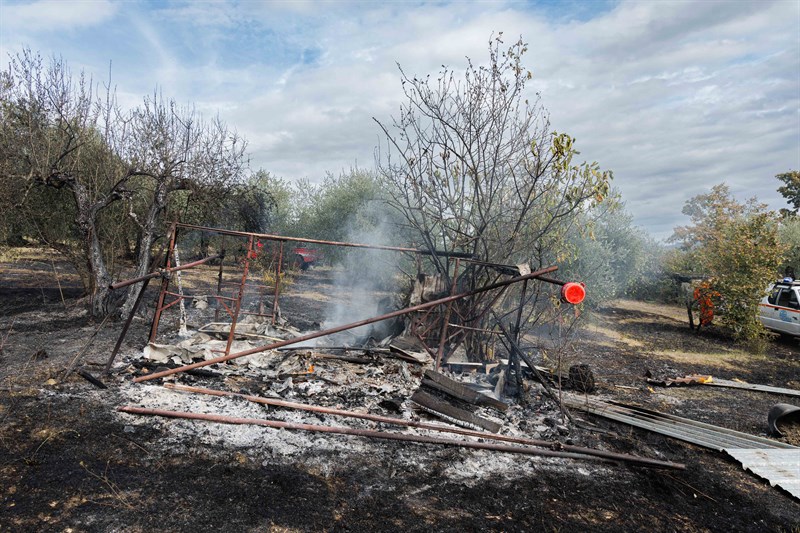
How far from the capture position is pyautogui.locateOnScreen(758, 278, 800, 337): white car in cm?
1264

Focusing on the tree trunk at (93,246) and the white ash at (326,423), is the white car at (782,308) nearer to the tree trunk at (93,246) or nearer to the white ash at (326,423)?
the white ash at (326,423)

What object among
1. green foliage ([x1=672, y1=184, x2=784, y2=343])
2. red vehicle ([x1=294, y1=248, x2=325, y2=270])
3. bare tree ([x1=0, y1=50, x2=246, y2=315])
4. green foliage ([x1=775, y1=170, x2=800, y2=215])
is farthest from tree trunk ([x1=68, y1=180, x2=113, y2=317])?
green foliage ([x1=775, y1=170, x2=800, y2=215])

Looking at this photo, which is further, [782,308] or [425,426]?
[782,308]

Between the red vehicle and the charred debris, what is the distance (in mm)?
11073

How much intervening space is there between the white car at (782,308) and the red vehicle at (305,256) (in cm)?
1629

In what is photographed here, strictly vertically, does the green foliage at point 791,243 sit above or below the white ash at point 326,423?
above

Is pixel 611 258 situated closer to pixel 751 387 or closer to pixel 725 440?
pixel 751 387

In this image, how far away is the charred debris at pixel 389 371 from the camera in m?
5.01

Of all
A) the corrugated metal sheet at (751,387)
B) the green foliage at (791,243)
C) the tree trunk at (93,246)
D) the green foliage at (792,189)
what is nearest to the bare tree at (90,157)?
the tree trunk at (93,246)

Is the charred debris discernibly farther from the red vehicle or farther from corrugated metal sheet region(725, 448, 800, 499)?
the red vehicle

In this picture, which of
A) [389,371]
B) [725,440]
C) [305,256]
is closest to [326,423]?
[389,371]

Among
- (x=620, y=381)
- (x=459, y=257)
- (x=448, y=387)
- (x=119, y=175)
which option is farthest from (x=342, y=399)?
(x=119, y=175)

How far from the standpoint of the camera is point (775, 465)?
5.05 meters

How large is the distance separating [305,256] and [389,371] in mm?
14508
